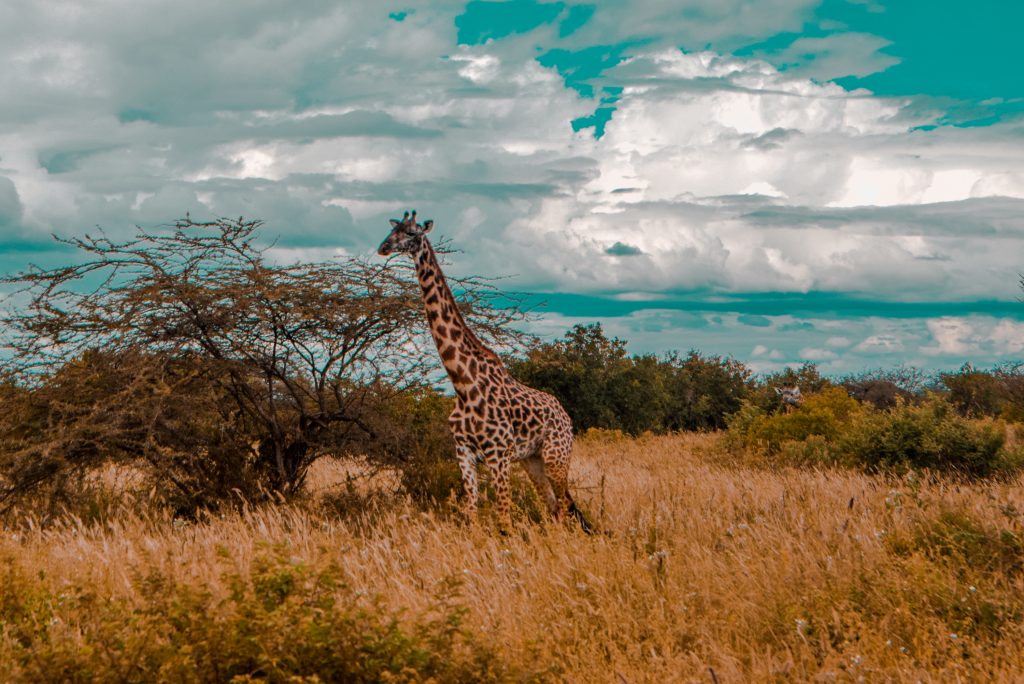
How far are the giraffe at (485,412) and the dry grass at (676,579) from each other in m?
0.57

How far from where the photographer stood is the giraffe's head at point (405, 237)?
10.3 metres

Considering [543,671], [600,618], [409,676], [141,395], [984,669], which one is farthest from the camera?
[141,395]

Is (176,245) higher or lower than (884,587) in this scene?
higher

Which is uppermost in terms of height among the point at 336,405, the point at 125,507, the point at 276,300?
the point at 276,300

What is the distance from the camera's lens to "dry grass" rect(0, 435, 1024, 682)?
5875 millimetres

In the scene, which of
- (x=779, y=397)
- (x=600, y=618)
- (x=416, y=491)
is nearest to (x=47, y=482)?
(x=416, y=491)

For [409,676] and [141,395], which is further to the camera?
[141,395]

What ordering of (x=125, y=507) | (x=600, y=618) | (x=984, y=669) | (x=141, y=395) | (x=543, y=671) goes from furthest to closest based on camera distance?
(x=125, y=507) < (x=141, y=395) < (x=600, y=618) < (x=984, y=669) < (x=543, y=671)

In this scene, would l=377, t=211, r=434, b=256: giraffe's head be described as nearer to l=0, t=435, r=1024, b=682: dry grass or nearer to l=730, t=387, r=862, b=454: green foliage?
l=0, t=435, r=1024, b=682: dry grass

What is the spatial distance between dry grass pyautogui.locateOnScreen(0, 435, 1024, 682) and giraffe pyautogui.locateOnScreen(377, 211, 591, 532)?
22.5 inches

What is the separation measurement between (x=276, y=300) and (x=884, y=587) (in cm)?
747

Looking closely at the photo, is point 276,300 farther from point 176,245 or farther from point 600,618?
point 600,618

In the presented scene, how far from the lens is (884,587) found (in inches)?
274

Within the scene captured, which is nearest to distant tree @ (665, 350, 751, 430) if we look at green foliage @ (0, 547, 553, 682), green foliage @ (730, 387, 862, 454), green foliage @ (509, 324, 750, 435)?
green foliage @ (509, 324, 750, 435)
